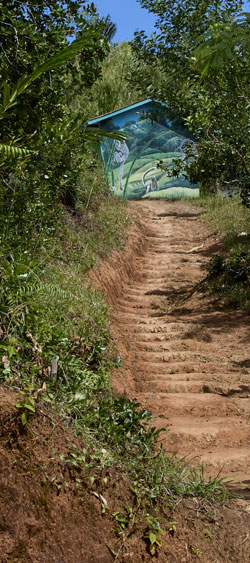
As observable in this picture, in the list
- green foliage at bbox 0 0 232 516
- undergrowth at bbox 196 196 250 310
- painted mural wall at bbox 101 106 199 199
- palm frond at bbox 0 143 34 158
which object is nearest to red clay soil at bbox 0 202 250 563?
green foliage at bbox 0 0 232 516

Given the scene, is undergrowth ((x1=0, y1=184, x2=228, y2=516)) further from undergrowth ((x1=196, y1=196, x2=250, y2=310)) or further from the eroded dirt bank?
undergrowth ((x1=196, y1=196, x2=250, y2=310))

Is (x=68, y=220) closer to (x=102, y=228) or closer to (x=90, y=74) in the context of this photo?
(x=102, y=228)

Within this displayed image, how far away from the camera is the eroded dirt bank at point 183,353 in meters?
5.47

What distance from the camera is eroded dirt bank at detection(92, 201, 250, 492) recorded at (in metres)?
5.47

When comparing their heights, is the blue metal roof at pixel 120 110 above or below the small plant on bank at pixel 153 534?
above

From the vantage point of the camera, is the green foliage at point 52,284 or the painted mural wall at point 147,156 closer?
the green foliage at point 52,284

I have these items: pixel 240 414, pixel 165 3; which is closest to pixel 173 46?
pixel 165 3

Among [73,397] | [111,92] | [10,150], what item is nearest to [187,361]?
[73,397]

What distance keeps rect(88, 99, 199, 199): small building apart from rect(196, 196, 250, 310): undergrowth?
5333 mm

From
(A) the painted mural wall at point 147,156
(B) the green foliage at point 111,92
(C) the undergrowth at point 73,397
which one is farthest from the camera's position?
(B) the green foliage at point 111,92

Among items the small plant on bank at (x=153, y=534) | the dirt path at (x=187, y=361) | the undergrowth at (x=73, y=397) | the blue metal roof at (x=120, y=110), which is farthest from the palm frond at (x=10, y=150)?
the blue metal roof at (x=120, y=110)

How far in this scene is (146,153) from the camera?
23.3 meters

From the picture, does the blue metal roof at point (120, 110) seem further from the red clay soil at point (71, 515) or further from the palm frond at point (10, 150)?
the red clay soil at point (71, 515)

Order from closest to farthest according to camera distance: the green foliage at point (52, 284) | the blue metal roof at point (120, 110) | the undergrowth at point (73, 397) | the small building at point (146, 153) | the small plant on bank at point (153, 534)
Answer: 1. the small plant on bank at point (153, 534)
2. the undergrowth at point (73, 397)
3. the green foliage at point (52, 284)
4. the blue metal roof at point (120, 110)
5. the small building at point (146, 153)
